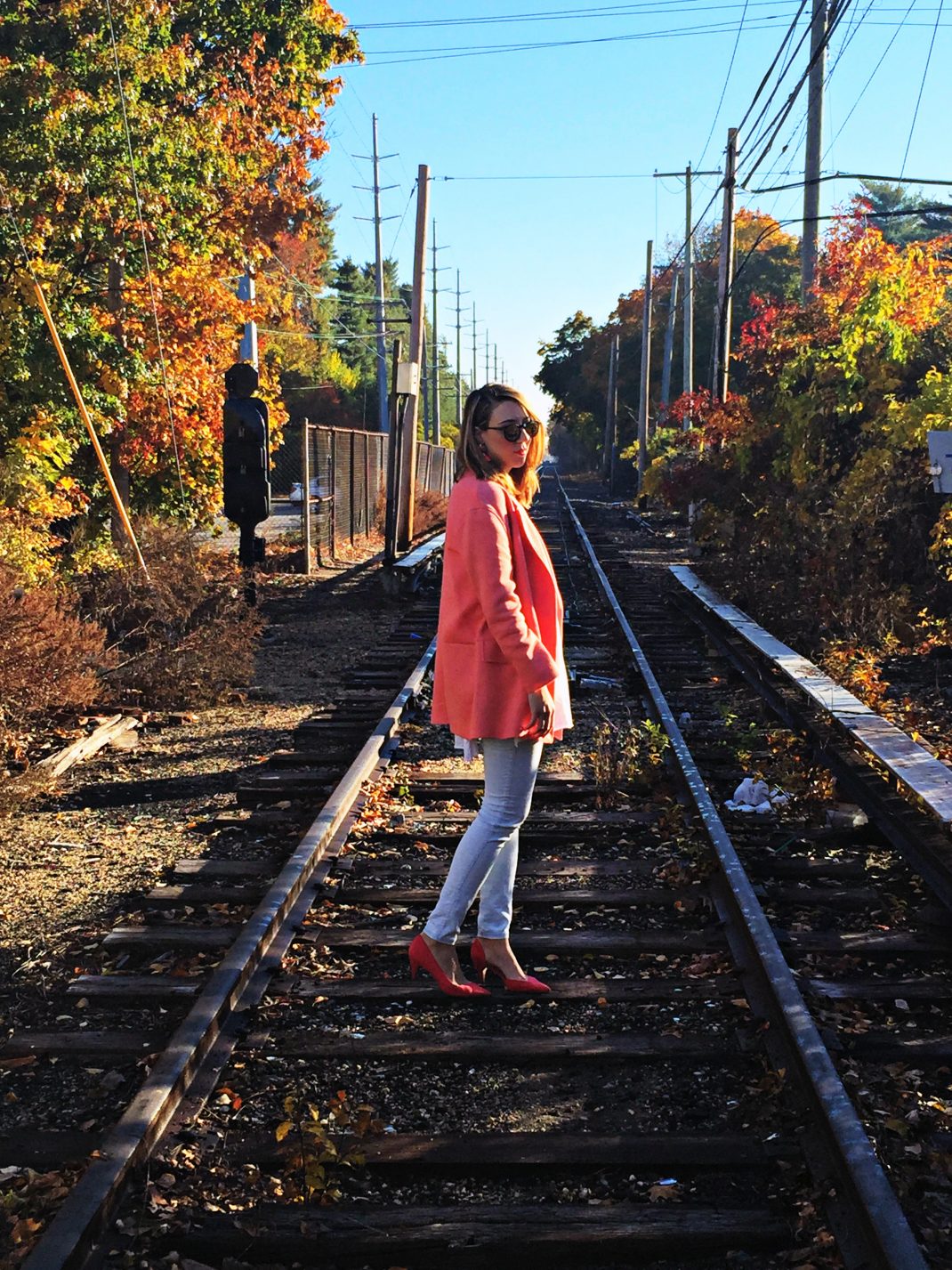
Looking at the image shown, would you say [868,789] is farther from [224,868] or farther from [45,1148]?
[45,1148]

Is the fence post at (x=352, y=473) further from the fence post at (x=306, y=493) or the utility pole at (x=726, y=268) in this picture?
the utility pole at (x=726, y=268)

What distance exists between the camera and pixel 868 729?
8234mm

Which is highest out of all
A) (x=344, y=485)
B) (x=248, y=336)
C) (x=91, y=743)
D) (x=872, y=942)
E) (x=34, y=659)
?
(x=248, y=336)

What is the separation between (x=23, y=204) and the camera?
1464 cm

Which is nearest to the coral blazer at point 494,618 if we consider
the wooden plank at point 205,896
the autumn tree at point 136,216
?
the wooden plank at point 205,896

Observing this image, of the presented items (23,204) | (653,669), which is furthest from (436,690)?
(23,204)

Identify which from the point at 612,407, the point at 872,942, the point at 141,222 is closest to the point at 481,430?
the point at 872,942

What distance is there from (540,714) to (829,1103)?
1414mm

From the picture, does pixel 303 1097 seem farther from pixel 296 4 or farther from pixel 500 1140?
pixel 296 4

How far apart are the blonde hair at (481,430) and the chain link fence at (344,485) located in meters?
11.3

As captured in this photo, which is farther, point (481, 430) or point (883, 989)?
point (883, 989)

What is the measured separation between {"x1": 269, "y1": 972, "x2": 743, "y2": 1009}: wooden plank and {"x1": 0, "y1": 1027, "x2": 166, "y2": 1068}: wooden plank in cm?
50

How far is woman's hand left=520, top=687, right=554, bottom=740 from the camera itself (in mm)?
4312

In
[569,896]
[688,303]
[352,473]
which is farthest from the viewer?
[688,303]
